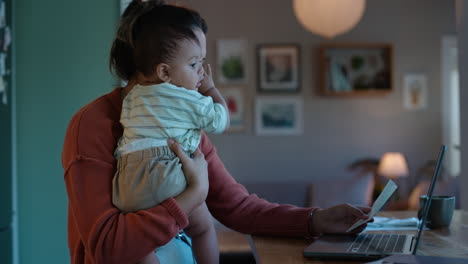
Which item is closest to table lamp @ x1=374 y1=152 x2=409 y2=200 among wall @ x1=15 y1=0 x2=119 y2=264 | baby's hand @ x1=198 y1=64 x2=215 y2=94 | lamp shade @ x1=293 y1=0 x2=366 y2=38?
lamp shade @ x1=293 y1=0 x2=366 y2=38

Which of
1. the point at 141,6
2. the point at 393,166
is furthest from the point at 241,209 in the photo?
the point at 393,166

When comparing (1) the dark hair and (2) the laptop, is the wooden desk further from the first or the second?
(1) the dark hair

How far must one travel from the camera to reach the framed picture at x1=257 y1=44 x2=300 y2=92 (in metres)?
5.20

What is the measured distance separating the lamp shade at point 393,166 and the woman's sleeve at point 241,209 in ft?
11.9

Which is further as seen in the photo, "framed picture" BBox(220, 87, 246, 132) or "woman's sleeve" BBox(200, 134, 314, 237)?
"framed picture" BBox(220, 87, 246, 132)

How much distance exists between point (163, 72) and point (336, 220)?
564 millimetres

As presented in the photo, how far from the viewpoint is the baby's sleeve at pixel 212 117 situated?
122cm

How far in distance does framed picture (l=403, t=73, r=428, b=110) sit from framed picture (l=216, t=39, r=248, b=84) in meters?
1.64

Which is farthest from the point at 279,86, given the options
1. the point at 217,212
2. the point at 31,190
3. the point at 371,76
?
the point at 217,212

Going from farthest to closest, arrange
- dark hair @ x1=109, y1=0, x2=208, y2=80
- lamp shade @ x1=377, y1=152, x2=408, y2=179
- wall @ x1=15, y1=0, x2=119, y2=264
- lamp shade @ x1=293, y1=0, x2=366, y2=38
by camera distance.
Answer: lamp shade @ x1=377, y1=152, x2=408, y2=179 → lamp shade @ x1=293, y1=0, x2=366, y2=38 → wall @ x1=15, y1=0, x2=119, y2=264 → dark hair @ x1=109, y1=0, x2=208, y2=80

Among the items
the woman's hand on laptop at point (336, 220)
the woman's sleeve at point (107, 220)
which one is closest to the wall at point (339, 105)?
the woman's hand on laptop at point (336, 220)

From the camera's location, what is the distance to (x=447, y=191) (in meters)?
4.33

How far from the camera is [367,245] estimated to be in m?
1.16

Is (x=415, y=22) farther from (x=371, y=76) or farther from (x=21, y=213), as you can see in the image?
(x=21, y=213)
